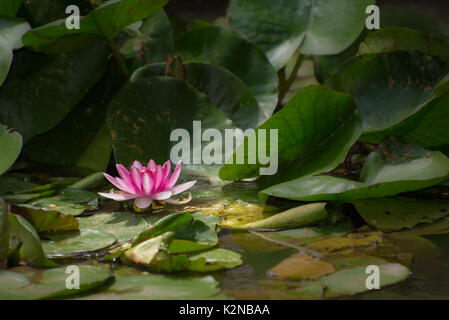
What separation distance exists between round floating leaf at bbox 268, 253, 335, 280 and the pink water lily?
330 millimetres

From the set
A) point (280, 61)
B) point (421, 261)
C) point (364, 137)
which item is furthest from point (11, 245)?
point (280, 61)

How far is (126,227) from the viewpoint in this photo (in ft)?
3.61

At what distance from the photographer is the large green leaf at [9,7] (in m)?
1.51

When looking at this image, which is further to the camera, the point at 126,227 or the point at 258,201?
the point at 258,201

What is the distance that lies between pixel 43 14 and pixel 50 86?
0.68 feet

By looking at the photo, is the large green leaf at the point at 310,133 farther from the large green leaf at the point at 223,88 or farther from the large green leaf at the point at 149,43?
the large green leaf at the point at 149,43

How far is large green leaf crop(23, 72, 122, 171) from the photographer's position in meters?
1.62

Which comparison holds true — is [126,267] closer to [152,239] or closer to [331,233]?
[152,239]

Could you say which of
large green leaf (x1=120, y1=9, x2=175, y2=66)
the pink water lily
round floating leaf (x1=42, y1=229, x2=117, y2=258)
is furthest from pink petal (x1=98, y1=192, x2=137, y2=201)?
large green leaf (x1=120, y1=9, x2=175, y2=66)

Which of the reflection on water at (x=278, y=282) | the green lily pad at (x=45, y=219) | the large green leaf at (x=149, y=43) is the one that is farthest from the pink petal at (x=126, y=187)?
the large green leaf at (x=149, y=43)

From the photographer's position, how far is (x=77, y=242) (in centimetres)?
103

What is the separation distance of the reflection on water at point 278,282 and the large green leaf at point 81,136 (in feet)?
2.28

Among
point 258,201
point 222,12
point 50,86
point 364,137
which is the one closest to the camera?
point 258,201

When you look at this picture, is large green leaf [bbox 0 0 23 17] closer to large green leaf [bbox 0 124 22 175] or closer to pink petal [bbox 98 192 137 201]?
large green leaf [bbox 0 124 22 175]
